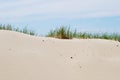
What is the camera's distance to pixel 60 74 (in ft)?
16.3

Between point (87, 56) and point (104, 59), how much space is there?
322 mm

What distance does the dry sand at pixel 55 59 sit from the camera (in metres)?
4.88

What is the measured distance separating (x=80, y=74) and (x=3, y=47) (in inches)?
49.8

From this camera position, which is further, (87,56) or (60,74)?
(87,56)

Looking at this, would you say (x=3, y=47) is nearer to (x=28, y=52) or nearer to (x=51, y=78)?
(x=28, y=52)

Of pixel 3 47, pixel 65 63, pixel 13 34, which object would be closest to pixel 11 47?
pixel 3 47

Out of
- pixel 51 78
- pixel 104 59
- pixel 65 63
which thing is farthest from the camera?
pixel 104 59

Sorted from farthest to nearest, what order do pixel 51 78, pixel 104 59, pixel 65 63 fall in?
pixel 104 59 < pixel 65 63 < pixel 51 78

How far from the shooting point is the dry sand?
4.88 meters

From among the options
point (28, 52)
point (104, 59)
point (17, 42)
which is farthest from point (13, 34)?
point (104, 59)

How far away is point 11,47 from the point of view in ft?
17.4

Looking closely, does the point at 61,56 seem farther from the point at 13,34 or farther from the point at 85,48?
the point at 13,34

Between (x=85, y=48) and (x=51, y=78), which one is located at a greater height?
(x=85, y=48)

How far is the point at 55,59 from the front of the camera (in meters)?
5.26
